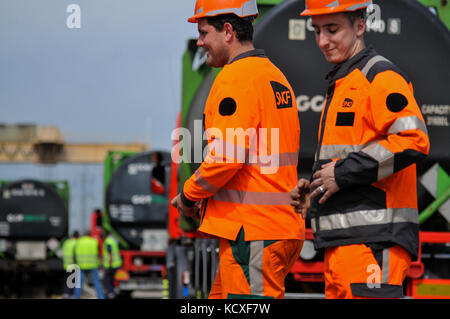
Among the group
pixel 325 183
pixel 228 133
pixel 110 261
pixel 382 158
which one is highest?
pixel 228 133

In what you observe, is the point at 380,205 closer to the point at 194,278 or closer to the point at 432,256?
the point at 432,256

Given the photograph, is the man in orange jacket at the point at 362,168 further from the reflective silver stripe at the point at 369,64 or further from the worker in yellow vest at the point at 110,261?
the worker in yellow vest at the point at 110,261

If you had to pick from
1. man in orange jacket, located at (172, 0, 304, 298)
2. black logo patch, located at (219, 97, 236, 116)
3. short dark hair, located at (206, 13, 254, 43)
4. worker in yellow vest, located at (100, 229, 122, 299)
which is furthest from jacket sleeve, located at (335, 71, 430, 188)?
worker in yellow vest, located at (100, 229, 122, 299)

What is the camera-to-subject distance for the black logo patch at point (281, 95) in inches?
149

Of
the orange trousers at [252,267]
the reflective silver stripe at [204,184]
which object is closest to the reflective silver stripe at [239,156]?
the reflective silver stripe at [204,184]

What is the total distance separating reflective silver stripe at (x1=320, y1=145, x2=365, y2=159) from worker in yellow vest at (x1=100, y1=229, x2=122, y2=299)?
13.7 m

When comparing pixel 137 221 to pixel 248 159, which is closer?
pixel 248 159

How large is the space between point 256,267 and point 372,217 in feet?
1.86

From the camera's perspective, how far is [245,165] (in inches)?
147

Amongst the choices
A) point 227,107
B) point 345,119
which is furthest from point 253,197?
point 345,119

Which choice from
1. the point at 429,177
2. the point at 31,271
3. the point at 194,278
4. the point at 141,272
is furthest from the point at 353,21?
the point at 31,271

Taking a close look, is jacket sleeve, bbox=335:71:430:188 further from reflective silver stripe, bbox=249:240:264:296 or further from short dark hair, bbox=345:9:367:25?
reflective silver stripe, bbox=249:240:264:296

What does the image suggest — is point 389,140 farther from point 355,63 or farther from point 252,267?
point 252,267

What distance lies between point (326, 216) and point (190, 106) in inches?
199
